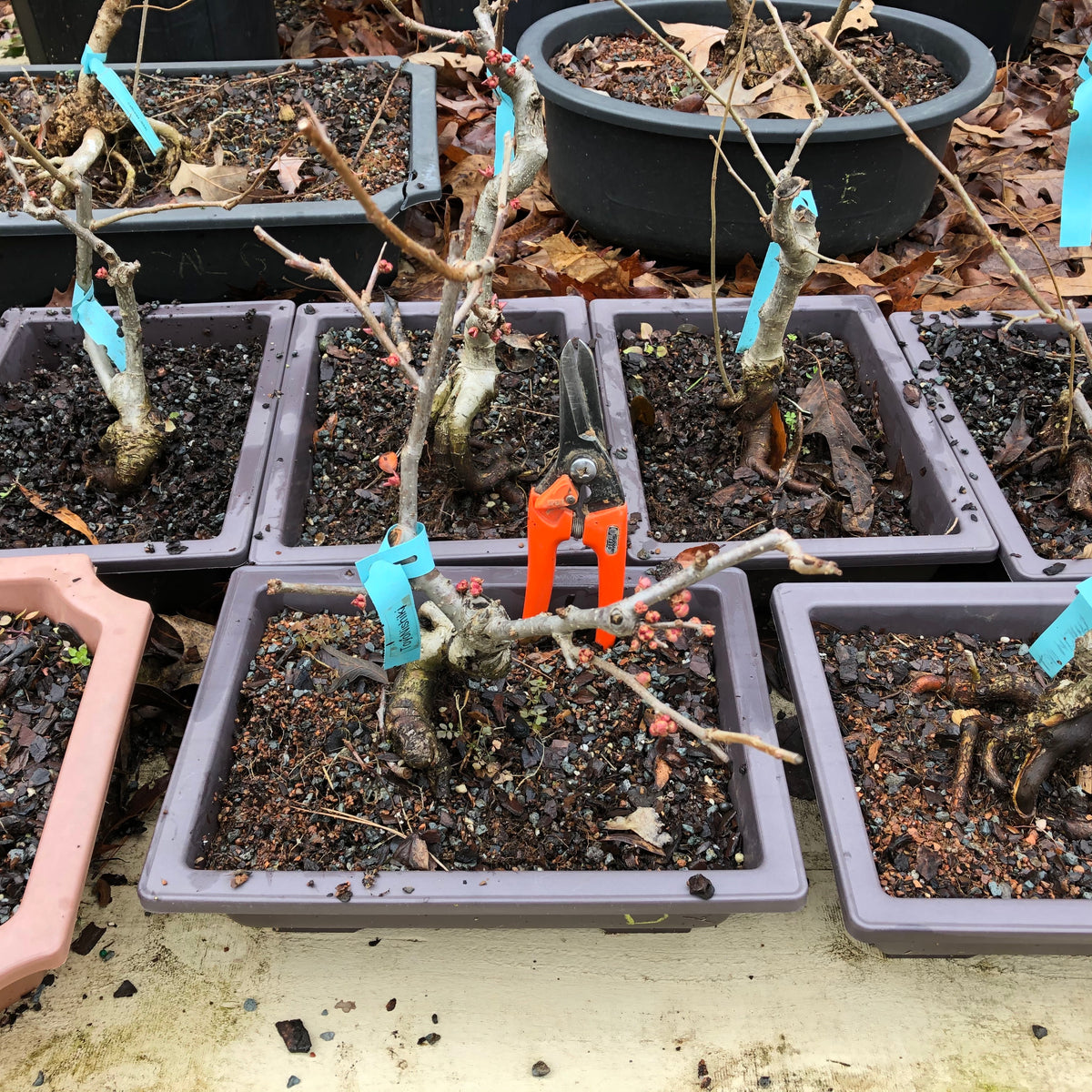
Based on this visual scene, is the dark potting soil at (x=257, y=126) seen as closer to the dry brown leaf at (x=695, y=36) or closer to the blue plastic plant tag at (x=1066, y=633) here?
the dry brown leaf at (x=695, y=36)

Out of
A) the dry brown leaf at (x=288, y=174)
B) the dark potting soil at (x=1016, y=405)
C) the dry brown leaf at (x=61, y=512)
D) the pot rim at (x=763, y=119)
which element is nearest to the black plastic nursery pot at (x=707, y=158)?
the pot rim at (x=763, y=119)

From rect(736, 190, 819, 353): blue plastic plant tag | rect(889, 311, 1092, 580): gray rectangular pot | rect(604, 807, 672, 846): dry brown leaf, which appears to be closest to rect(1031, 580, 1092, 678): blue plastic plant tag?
rect(889, 311, 1092, 580): gray rectangular pot

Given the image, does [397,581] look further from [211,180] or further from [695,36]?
[695,36]

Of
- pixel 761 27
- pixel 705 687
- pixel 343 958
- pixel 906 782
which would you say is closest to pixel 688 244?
pixel 761 27

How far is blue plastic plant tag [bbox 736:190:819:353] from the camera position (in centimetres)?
124

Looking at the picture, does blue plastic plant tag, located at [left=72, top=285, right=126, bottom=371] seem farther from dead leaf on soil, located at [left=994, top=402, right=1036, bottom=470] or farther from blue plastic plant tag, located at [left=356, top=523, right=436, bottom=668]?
dead leaf on soil, located at [left=994, top=402, right=1036, bottom=470]

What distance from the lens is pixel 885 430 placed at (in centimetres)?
158

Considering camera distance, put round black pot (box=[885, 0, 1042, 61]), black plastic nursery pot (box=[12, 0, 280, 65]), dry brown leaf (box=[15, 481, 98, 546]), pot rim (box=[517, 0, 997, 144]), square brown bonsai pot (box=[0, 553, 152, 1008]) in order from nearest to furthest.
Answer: square brown bonsai pot (box=[0, 553, 152, 1008]) < dry brown leaf (box=[15, 481, 98, 546]) < pot rim (box=[517, 0, 997, 144]) < black plastic nursery pot (box=[12, 0, 280, 65]) < round black pot (box=[885, 0, 1042, 61])

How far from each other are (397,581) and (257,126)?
1621mm

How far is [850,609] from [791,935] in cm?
45

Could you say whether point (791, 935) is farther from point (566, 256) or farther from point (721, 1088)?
point (566, 256)

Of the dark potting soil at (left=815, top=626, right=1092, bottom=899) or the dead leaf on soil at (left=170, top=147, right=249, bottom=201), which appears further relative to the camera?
the dead leaf on soil at (left=170, top=147, right=249, bottom=201)

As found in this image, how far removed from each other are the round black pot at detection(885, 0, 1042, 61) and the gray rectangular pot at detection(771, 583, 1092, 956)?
2318 millimetres

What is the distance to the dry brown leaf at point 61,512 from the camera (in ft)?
→ 4.62
